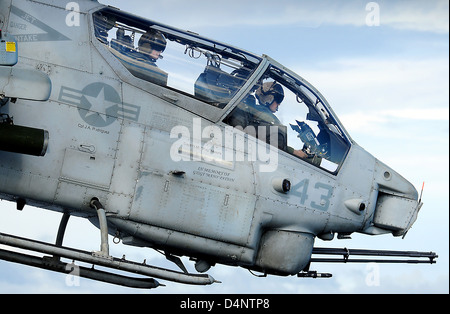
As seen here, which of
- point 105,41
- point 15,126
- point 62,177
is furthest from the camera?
point 105,41

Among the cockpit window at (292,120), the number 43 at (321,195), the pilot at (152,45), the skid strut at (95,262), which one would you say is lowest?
the skid strut at (95,262)

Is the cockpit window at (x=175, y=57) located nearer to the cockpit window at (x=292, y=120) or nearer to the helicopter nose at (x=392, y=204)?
the cockpit window at (x=292, y=120)

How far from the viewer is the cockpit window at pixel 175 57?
1159cm

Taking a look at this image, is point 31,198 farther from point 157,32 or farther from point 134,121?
point 157,32

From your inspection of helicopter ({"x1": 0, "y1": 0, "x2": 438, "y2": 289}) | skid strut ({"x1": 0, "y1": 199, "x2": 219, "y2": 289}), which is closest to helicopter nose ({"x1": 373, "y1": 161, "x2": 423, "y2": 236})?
helicopter ({"x1": 0, "y1": 0, "x2": 438, "y2": 289})

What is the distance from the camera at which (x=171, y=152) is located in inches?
446

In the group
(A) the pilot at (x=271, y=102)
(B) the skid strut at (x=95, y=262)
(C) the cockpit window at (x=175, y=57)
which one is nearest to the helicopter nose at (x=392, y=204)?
(A) the pilot at (x=271, y=102)

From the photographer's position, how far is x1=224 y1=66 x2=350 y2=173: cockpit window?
1224cm

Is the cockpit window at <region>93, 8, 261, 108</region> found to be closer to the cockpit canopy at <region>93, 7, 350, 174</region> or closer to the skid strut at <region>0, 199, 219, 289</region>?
the cockpit canopy at <region>93, 7, 350, 174</region>

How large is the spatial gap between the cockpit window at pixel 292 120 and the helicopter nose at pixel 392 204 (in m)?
0.80

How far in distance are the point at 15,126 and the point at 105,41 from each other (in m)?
2.13

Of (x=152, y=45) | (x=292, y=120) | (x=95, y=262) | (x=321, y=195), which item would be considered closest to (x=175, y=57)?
(x=152, y=45)

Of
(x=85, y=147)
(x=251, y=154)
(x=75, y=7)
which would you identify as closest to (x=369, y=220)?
(x=251, y=154)

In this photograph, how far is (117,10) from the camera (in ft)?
38.8
